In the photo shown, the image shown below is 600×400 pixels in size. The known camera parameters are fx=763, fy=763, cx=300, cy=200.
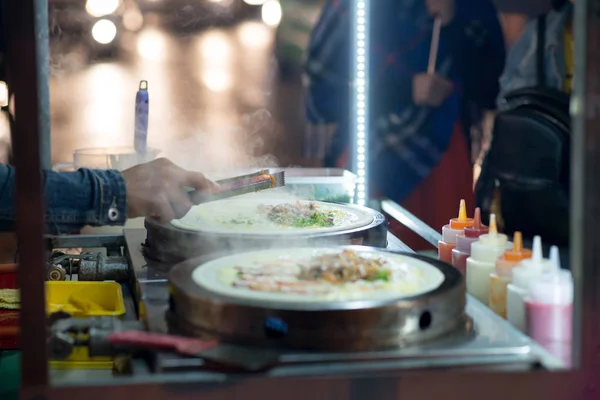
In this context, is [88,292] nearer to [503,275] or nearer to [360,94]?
[503,275]

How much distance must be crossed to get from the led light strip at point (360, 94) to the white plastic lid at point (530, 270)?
159 cm

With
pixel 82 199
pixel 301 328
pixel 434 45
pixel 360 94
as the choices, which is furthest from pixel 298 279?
pixel 434 45

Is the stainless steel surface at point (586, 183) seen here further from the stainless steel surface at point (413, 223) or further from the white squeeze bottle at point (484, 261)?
the stainless steel surface at point (413, 223)

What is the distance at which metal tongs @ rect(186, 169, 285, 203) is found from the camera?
6.61ft

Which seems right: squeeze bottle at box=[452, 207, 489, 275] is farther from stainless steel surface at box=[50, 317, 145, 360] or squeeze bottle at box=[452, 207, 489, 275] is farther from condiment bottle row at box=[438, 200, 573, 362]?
stainless steel surface at box=[50, 317, 145, 360]

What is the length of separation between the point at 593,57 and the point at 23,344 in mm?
1027

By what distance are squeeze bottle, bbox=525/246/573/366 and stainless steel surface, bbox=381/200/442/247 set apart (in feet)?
2.66

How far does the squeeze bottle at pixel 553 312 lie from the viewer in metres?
1.42

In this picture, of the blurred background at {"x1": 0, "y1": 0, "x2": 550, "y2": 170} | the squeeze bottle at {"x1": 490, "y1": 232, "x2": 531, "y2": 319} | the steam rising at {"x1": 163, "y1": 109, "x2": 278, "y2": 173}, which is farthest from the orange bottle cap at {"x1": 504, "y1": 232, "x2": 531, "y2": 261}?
the blurred background at {"x1": 0, "y1": 0, "x2": 550, "y2": 170}

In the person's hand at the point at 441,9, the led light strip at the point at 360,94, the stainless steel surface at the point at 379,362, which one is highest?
the person's hand at the point at 441,9

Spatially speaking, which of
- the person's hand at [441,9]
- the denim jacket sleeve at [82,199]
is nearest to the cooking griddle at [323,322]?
the denim jacket sleeve at [82,199]

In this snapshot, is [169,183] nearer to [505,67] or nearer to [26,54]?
[26,54]

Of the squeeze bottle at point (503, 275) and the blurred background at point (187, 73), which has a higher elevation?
the blurred background at point (187, 73)

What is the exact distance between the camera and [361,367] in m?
1.28
